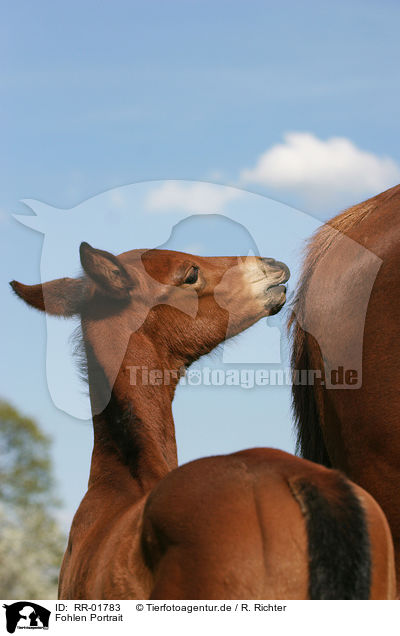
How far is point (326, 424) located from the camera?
424cm

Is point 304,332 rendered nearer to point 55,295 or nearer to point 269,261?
point 269,261

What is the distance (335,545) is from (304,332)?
198 centimetres

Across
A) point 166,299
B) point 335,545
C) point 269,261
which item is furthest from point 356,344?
point 335,545

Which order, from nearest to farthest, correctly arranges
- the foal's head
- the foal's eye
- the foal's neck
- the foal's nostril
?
the foal's neck
the foal's head
the foal's eye
the foal's nostril

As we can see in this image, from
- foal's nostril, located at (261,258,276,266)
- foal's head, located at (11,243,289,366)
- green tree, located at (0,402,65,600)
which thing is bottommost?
green tree, located at (0,402,65,600)

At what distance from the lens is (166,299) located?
4527 millimetres

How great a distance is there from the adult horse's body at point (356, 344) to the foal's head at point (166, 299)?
1.41ft

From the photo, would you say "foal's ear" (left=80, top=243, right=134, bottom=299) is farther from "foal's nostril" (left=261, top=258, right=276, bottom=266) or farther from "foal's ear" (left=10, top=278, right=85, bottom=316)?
"foal's nostril" (left=261, top=258, right=276, bottom=266)

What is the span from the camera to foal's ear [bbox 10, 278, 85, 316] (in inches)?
176

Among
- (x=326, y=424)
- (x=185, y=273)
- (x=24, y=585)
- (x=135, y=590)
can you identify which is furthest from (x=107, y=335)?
(x=24, y=585)
